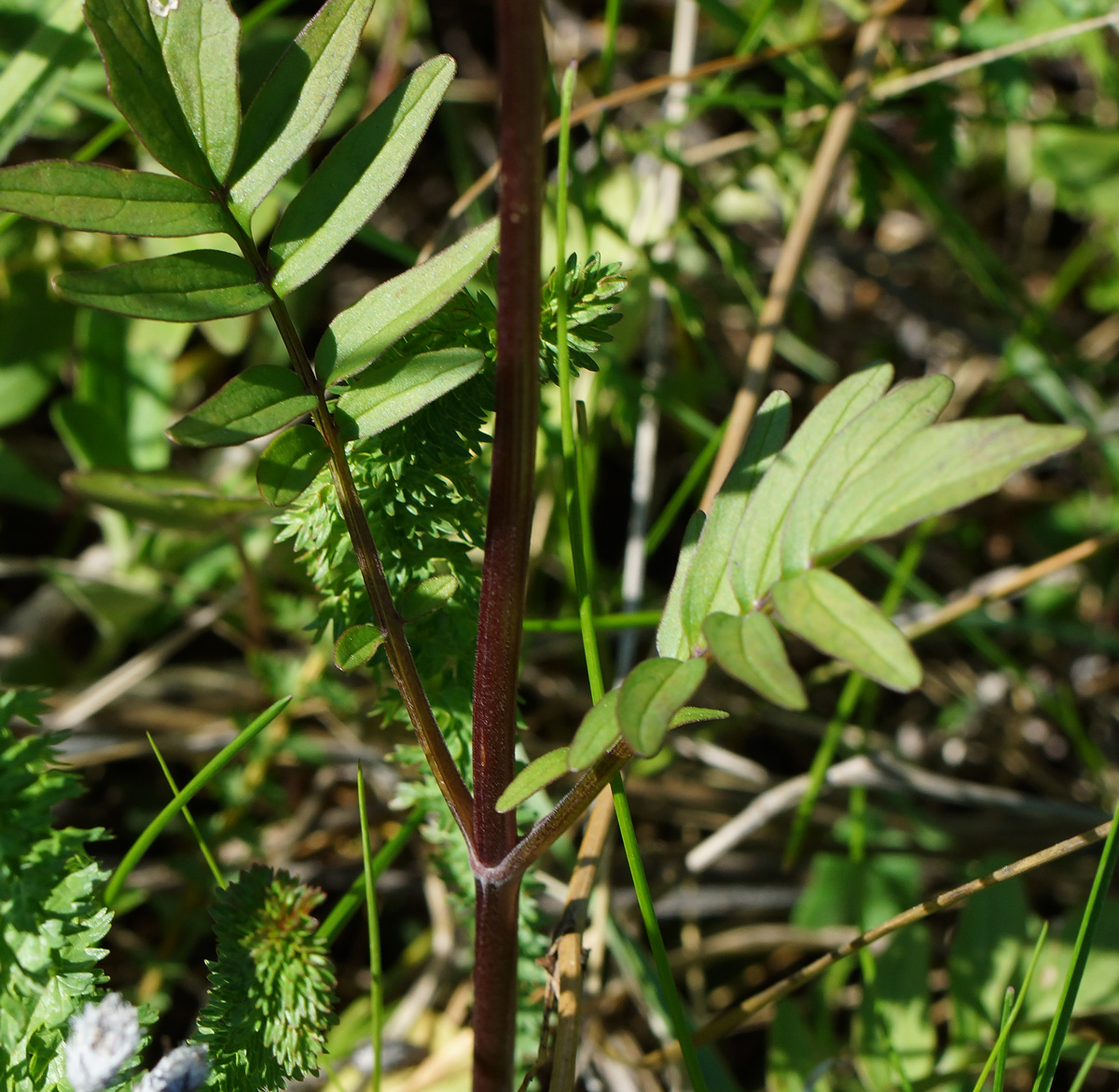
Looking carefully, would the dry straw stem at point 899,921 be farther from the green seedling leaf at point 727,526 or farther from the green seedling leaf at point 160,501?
the green seedling leaf at point 160,501

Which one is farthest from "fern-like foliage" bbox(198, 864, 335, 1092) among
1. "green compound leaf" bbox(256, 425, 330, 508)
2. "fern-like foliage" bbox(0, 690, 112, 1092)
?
"green compound leaf" bbox(256, 425, 330, 508)

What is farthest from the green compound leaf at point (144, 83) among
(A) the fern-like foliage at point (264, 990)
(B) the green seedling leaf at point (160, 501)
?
(A) the fern-like foliage at point (264, 990)

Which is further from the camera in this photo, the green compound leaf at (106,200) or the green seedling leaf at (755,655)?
the green compound leaf at (106,200)

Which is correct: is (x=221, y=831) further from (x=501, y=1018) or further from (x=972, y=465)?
(x=972, y=465)

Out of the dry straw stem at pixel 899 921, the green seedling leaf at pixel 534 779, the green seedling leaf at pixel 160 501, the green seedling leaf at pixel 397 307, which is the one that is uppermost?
the green seedling leaf at pixel 397 307

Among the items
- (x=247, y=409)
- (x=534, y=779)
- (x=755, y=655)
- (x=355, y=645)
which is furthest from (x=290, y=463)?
(x=755, y=655)

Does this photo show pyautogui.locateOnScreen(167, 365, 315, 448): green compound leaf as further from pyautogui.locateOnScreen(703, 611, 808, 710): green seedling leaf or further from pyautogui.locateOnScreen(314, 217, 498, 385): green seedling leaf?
pyautogui.locateOnScreen(703, 611, 808, 710): green seedling leaf

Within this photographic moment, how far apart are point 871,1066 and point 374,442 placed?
131cm

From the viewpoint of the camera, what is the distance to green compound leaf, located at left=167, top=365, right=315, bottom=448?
1028 millimetres

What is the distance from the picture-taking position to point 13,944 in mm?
1200

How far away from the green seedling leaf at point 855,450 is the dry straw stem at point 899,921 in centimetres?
59

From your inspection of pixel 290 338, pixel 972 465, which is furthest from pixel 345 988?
pixel 972 465

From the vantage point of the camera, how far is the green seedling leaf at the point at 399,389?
3.56 ft

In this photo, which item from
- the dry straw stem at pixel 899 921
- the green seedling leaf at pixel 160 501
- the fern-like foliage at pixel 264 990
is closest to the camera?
the fern-like foliage at pixel 264 990
